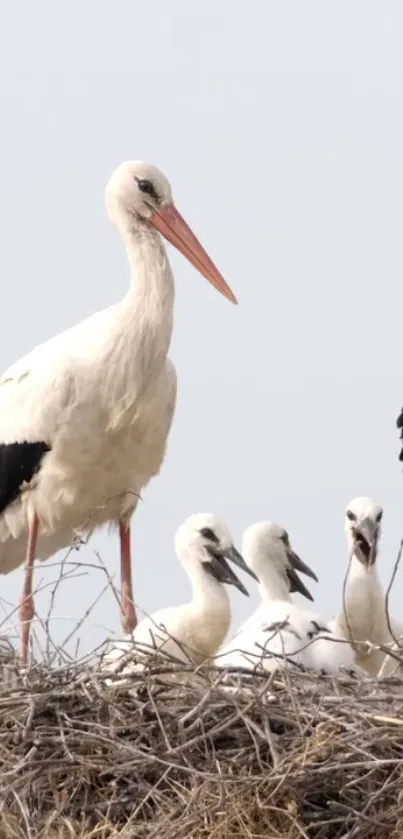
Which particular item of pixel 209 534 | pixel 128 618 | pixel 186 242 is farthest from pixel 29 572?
pixel 186 242

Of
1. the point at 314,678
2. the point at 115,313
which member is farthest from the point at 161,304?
the point at 314,678

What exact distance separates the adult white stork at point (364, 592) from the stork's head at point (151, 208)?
116 cm

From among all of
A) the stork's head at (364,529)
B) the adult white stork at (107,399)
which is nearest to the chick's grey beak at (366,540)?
the stork's head at (364,529)

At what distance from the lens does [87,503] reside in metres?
10.6

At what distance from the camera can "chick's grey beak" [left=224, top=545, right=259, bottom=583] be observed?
32.2 feet

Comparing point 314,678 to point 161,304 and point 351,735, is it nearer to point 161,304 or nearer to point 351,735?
point 351,735

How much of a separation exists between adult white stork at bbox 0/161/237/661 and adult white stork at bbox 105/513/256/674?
1.58 feet

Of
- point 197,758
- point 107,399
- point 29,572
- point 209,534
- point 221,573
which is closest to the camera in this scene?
point 197,758

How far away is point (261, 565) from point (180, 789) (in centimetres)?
221

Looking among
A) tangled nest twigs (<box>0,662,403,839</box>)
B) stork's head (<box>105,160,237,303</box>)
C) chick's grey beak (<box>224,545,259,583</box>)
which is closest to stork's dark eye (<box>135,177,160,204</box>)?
stork's head (<box>105,160,237,303</box>)

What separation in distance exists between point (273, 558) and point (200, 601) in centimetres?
55

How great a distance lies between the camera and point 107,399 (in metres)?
10.3

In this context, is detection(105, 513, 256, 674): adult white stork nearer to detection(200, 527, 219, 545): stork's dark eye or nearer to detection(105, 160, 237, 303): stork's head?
detection(200, 527, 219, 545): stork's dark eye

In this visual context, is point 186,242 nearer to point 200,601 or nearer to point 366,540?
point 366,540
